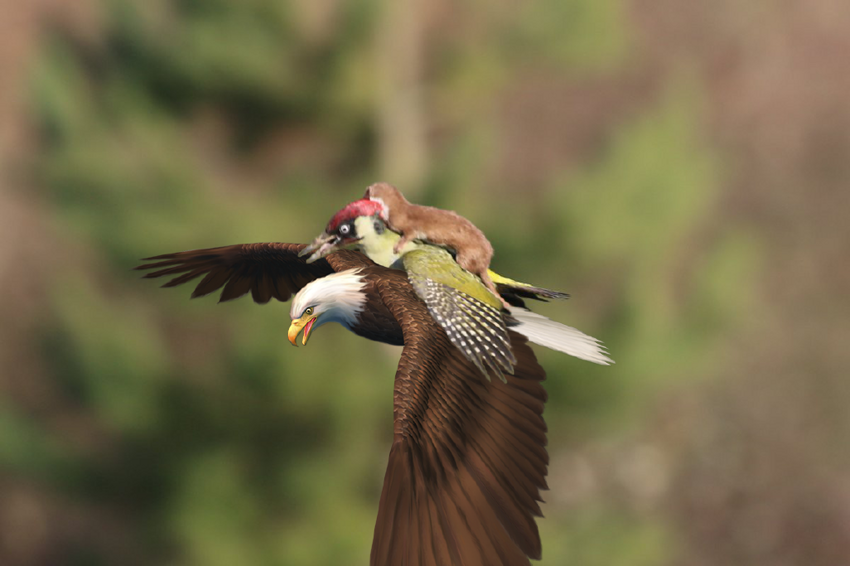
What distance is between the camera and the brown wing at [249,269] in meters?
1.27

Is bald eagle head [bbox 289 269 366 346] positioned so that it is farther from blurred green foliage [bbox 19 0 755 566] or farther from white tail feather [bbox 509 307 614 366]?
blurred green foliage [bbox 19 0 755 566]

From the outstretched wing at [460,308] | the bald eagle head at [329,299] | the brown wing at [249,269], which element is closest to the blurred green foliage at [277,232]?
the brown wing at [249,269]

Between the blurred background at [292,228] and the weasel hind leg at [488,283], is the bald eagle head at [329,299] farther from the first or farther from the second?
the blurred background at [292,228]

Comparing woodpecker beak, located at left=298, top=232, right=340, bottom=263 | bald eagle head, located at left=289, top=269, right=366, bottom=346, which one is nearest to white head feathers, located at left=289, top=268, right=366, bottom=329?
bald eagle head, located at left=289, top=269, right=366, bottom=346

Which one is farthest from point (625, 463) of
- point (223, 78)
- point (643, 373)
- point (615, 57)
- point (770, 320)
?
point (223, 78)

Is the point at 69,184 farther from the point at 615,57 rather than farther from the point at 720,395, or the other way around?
the point at 720,395

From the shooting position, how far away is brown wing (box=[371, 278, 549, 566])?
3.26 feet

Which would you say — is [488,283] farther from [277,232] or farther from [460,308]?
[277,232]

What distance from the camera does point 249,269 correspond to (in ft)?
4.57

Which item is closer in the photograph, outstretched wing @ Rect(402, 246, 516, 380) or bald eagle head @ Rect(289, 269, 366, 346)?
outstretched wing @ Rect(402, 246, 516, 380)

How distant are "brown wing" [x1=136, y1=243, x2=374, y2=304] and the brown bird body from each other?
0.13 metres

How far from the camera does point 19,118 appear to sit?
777cm

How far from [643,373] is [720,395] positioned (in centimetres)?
449

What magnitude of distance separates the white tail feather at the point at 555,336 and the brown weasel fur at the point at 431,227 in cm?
15
